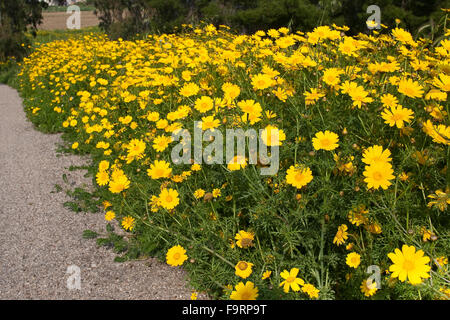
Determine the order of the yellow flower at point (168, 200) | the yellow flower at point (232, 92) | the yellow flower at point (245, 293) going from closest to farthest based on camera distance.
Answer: the yellow flower at point (245, 293), the yellow flower at point (168, 200), the yellow flower at point (232, 92)

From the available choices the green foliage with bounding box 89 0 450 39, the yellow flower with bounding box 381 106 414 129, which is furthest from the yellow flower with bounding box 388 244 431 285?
the green foliage with bounding box 89 0 450 39

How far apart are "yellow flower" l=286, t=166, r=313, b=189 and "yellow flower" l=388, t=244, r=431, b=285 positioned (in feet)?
1.63

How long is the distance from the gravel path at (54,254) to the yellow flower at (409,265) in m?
1.29

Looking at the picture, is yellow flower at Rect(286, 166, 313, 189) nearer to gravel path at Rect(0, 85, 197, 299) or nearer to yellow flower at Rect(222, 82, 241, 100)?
yellow flower at Rect(222, 82, 241, 100)

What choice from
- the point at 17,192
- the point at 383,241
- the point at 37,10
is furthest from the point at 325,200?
the point at 37,10

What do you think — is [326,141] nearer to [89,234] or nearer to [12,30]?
[89,234]

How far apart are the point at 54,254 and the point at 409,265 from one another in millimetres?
2478

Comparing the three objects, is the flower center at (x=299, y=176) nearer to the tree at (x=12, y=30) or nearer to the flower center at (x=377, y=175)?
the flower center at (x=377, y=175)

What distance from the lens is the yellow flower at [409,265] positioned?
1.43 meters

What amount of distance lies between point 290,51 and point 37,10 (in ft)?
59.4

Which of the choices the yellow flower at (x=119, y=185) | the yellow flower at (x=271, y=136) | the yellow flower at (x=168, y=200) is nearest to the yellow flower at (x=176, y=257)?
the yellow flower at (x=168, y=200)

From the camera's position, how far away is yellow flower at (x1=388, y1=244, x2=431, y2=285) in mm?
1431

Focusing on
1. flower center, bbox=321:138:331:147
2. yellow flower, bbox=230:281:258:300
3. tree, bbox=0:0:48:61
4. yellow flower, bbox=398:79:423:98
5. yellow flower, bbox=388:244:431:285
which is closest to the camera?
yellow flower, bbox=388:244:431:285
